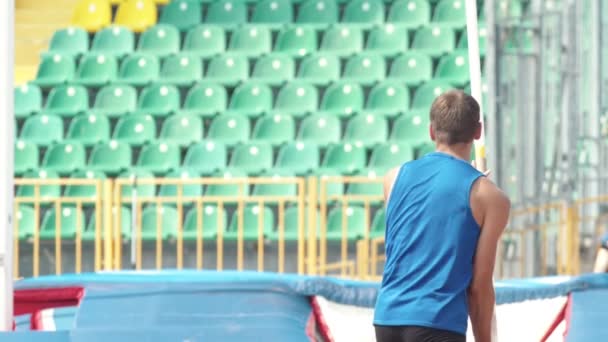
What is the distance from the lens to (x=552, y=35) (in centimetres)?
1351

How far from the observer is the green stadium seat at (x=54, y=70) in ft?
51.4

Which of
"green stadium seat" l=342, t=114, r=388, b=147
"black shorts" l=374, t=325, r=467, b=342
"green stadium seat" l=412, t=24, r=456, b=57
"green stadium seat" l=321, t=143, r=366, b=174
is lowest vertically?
"black shorts" l=374, t=325, r=467, b=342

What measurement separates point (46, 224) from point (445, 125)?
9605mm

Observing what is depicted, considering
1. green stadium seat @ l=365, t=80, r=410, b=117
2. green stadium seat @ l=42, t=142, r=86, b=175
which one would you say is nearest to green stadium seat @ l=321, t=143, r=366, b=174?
green stadium seat @ l=365, t=80, r=410, b=117

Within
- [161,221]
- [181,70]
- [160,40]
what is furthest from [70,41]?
[161,221]

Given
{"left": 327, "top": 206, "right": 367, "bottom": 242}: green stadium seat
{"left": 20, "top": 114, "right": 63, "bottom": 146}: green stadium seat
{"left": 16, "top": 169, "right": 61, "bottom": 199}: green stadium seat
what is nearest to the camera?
{"left": 327, "top": 206, "right": 367, "bottom": 242}: green stadium seat

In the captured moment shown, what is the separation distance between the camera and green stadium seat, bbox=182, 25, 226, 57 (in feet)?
52.4

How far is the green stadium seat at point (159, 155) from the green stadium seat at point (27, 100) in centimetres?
161

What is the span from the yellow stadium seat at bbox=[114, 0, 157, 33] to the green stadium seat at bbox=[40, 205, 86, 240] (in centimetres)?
338

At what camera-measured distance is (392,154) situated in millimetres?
13742

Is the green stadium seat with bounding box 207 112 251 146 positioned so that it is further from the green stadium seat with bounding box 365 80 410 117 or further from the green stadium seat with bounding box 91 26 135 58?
the green stadium seat with bounding box 91 26 135 58

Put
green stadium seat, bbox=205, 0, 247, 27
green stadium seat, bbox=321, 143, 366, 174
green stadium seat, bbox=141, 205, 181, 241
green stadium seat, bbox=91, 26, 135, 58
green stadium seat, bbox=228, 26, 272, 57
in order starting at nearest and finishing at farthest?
green stadium seat, bbox=141, 205, 181, 241 < green stadium seat, bbox=321, 143, 366, 174 < green stadium seat, bbox=228, 26, 272, 57 < green stadium seat, bbox=91, 26, 135, 58 < green stadium seat, bbox=205, 0, 247, 27

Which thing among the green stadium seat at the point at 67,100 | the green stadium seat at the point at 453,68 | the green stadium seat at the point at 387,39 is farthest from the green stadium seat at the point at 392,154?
the green stadium seat at the point at 67,100

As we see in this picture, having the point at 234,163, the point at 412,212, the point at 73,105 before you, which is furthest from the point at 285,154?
the point at 412,212
